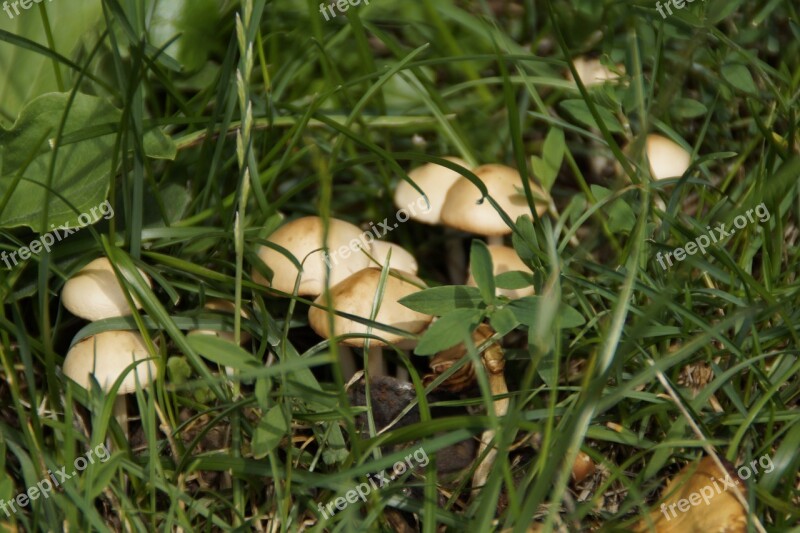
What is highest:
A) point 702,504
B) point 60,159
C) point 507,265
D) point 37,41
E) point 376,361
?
point 37,41

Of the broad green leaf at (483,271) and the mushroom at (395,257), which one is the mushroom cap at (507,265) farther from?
the broad green leaf at (483,271)

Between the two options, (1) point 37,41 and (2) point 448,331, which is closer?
(2) point 448,331

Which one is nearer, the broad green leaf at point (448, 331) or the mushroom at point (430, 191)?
the broad green leaf at point (448, 331)

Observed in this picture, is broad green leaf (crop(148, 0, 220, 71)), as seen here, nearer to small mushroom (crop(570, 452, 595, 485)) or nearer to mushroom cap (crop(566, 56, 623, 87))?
mushroom cap (crop(566, 56, 623, 87))

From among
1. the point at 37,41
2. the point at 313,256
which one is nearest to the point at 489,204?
the point at 313,256

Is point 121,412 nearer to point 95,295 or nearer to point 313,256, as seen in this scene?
point 95,295

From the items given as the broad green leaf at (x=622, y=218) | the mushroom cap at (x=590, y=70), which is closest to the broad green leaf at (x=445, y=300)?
the broad green leaf at (x=622, y=218)

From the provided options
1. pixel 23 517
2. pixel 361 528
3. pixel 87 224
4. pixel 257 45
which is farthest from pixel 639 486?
pixel 257 45

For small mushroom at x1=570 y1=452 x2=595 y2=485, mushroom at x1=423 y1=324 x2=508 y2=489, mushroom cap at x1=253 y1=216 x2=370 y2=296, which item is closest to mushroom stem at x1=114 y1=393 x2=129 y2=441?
mushroom cap at x1=253 y1=216 x2=370 y2=296
